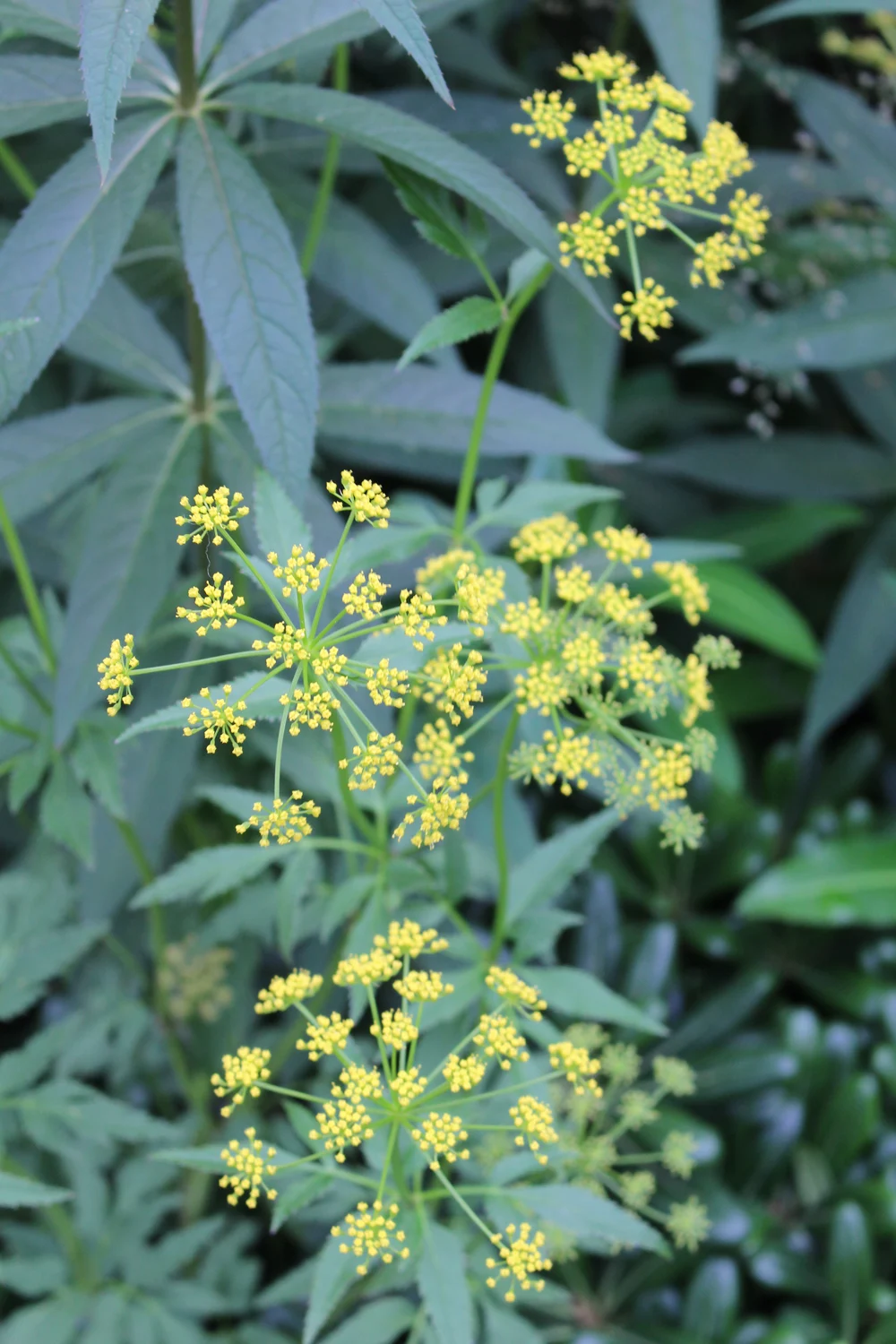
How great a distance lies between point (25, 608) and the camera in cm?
268

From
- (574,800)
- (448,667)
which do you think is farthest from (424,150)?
(574,800)

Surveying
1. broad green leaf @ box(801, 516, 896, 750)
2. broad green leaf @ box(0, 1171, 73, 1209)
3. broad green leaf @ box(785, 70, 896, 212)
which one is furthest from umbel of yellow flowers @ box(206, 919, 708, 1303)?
broad green leaf @ box(785, 70, 896, 212)

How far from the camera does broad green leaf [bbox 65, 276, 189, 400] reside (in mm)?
2207

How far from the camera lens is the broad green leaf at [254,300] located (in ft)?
5.28

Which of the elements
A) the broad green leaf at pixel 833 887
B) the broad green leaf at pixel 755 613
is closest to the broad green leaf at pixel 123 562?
the broad green leaf at pixel 755 613

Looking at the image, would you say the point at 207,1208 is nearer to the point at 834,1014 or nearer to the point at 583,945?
the point at 583,945

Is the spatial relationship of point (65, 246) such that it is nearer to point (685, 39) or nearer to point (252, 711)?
point (252, 711)

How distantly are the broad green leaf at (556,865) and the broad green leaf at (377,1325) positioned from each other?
626 millimetres

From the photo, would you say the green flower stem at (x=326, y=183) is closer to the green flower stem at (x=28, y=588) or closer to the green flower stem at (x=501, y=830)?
the green flower stem at (x=28, y=588)

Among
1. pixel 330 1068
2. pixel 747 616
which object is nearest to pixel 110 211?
pixel 330 1068

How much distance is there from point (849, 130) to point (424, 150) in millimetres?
2051

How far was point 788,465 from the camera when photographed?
3346 mm

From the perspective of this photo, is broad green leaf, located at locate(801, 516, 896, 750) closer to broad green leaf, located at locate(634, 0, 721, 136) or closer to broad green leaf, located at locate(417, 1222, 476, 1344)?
broad green leaf, located at locate(634, 0, 721, 136)

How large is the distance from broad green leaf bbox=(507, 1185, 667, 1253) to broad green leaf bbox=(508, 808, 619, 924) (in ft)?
1.36
